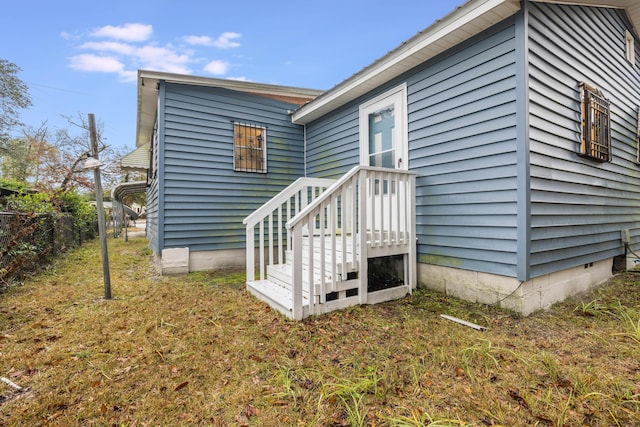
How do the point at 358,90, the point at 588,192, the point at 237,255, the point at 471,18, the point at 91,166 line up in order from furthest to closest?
the point at 237,255
the point at 358,90
the point at 588,192
the point at 91,166
the point at 471,18

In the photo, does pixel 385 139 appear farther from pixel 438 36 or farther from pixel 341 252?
pixel 341 252

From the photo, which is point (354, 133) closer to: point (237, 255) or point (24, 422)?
point (237, 255)

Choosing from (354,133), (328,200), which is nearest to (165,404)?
(328,200)

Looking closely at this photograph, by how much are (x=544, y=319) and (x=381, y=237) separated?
1.84 meters

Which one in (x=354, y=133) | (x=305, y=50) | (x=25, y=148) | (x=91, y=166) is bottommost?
(x=91, y=166)

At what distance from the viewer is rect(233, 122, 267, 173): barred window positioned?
5918 millimetres

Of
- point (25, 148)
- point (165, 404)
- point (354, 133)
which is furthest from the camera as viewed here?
point (25, 148)

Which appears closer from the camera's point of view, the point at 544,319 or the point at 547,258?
the point at 544,319

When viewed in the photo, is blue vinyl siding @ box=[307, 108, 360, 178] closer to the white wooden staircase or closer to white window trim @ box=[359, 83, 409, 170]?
white window trim @ box=[359, 83, 409, 170]

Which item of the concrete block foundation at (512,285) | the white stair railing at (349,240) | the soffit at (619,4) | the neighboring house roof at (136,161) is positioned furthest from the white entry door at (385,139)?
the neighboring house roof at (136,161)

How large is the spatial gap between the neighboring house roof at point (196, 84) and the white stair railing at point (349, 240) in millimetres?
3546

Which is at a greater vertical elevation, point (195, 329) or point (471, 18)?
point (471, 18)

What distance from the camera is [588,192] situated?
151 inches

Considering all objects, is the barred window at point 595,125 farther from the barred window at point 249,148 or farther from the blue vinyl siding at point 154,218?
the blue vinyl siding at point 154,218
